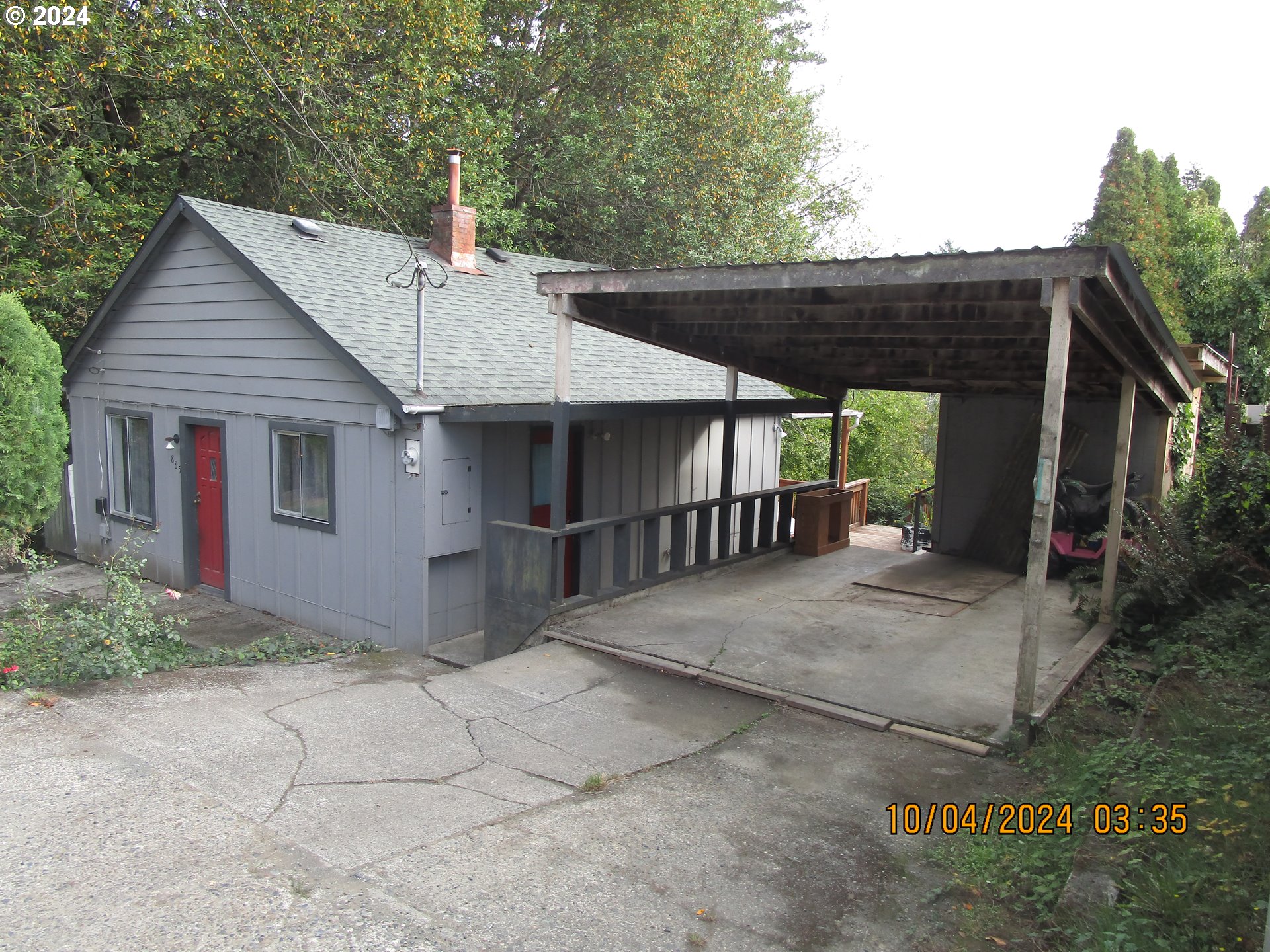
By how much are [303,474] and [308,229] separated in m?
3.12

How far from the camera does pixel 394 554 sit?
8203 mm

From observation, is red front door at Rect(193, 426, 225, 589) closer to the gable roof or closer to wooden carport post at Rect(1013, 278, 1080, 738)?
the gable roof

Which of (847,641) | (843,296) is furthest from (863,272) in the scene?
(847,641)

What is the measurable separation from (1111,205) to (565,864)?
96.0 feet

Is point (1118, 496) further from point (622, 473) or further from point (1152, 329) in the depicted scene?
point (622, 473)

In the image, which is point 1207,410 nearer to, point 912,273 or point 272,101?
point 912,273

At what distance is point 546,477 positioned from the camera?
31.1ft

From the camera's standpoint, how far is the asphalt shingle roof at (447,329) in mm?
8359

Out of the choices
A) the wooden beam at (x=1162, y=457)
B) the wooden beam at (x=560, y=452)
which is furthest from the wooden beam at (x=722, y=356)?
the wooden beam at (x=1162, y=457)

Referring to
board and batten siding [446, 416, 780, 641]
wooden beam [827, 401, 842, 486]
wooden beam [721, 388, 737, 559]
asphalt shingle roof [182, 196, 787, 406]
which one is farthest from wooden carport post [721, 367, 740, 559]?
wooden beam [827, 401, 842, 486]

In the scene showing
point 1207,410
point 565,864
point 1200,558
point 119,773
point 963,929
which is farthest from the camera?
point 1207,410

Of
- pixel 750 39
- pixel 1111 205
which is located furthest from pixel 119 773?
pixel 1111 205

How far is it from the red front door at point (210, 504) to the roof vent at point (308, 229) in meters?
2.45

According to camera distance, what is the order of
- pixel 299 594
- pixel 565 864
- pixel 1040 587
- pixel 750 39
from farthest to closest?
1. pixel 750 39
2. pixel 299 594
3. pixel 1040 587
4. pixel 565 864
